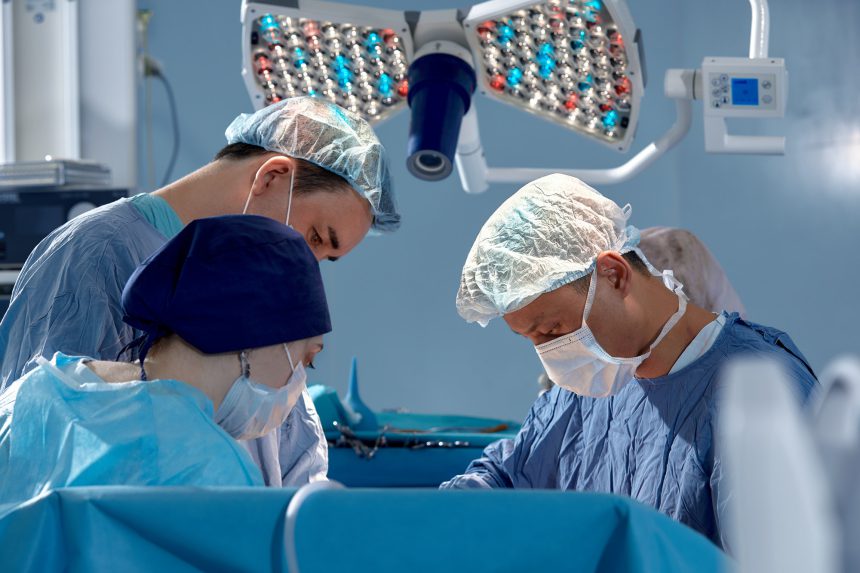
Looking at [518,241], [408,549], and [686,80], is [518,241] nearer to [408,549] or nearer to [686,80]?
[686,80]

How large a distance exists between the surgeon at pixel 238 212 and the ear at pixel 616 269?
1.45ft

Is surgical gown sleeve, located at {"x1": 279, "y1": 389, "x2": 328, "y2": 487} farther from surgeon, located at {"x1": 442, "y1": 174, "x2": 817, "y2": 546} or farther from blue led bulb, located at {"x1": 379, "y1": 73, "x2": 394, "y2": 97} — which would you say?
blue led bulb, located at {"x1": 379, "y1": 73, "x2": 394, "y2": 97}

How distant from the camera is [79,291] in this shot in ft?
5.35

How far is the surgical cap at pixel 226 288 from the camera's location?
1.26m

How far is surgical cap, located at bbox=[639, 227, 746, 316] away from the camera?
2.55 m

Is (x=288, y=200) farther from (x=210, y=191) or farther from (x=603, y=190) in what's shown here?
(x=603, y=190)

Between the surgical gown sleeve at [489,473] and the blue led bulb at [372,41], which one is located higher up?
the blue led bulb at [372,41]

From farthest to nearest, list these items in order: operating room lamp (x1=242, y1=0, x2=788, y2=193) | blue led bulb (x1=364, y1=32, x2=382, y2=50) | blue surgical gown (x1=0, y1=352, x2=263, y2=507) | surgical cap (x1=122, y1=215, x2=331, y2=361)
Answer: blue led bulb (x1=364, y1=32, x2=382, y2=50) → operating room lamp (x1=242, y1=0, x2=788, y2=193) → surgical cap (x1=122, y1=215, x2=331, y2=361) → blue surgical gown (x1=0, y1=352, x2=263, y2=507)

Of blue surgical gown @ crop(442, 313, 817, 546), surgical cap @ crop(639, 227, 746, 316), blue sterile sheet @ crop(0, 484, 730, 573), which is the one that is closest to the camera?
blue sterile sheet @ crop(0, 484, 730, 573)

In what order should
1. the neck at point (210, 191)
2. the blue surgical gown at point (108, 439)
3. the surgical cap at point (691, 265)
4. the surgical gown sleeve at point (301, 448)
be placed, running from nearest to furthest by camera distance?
the blue surgical gown at point (108, 439), the neck at point (210, 191), the surgical gown sleeve at point (301, 448), the surgical cap at point (691, 265)

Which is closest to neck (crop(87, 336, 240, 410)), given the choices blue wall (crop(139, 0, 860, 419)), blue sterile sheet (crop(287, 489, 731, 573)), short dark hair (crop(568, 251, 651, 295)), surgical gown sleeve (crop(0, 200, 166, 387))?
surgical gown sleeve (crop(0, 200, 166, 387))

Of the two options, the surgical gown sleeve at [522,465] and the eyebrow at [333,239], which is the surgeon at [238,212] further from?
the surgical gown sleeve at [522,465]

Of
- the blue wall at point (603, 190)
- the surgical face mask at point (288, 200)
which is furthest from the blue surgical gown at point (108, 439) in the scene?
the blue wall at point (603, 190)

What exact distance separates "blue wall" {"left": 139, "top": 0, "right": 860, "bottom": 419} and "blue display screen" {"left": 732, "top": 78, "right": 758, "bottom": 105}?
1684 millimetres
